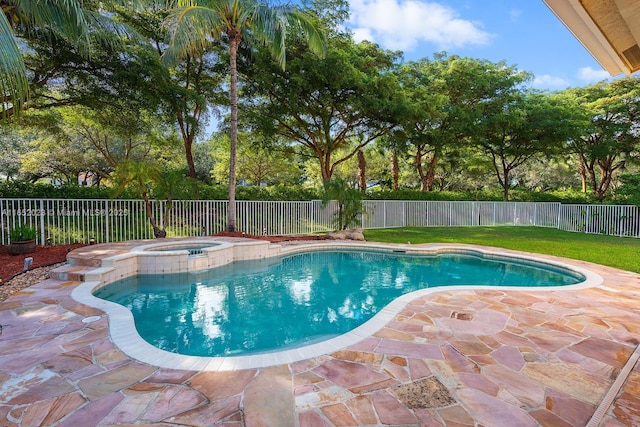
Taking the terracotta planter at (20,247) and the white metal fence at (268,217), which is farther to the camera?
the white metal fence at (268,217)

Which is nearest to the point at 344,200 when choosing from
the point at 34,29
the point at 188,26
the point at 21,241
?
the point at 188,26

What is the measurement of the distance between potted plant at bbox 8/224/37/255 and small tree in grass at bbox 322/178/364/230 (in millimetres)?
7856

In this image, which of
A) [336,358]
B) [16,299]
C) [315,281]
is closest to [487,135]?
[315,281]

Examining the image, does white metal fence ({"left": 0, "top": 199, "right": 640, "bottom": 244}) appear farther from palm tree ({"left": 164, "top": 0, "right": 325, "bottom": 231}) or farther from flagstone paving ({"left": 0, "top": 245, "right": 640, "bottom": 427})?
flagstone paving ({"left": 0, "top": 245, "right": 640, "bottom": 427})

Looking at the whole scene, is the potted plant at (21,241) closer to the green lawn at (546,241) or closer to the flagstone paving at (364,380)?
the flagstone paving at (364,380)

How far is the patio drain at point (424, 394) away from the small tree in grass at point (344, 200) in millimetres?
8331

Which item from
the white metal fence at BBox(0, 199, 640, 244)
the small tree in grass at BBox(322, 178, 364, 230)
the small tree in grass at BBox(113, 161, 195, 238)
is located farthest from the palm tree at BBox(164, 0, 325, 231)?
the small tree in grass at BBox(322, 178, 364, 230)

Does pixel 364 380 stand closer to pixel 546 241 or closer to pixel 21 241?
→ pixel 21 241

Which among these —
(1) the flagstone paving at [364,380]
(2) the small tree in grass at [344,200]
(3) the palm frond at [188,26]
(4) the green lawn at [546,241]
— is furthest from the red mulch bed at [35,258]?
(4) the green lawn at [546,241]

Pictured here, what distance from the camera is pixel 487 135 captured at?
17.1m

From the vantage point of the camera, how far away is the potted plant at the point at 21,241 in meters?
6.68

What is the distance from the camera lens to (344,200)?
10750 millimetres

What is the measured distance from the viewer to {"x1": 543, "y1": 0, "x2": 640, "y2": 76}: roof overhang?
1.62m

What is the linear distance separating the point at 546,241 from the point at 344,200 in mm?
7549
